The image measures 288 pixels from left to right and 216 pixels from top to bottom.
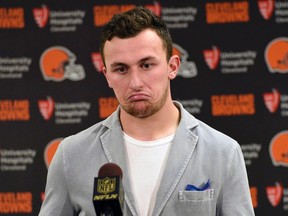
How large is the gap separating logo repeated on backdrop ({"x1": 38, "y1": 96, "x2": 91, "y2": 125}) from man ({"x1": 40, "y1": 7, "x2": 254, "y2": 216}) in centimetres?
200

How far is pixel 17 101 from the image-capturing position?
12.5 feet

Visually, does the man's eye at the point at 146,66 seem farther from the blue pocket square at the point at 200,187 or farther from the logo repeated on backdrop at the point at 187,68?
the logo repeated on backdrop at the point at 187,68

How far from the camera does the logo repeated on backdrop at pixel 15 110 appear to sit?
3.81m

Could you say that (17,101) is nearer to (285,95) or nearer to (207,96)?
(207,96)

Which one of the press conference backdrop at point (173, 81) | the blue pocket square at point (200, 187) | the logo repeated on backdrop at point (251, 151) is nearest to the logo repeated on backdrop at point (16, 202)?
the press conference backdrop at point (173, 81)

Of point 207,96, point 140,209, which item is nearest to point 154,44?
point 140,209

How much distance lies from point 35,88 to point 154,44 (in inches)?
88.4

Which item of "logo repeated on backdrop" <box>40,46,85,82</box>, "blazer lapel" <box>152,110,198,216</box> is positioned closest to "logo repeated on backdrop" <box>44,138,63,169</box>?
"logo repeated on backdrop" <box>40,46,85,82</box>

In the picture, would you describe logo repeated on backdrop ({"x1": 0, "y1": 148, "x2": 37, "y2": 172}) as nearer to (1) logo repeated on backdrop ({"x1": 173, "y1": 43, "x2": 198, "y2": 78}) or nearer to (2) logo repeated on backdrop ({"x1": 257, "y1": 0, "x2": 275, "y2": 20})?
(1) logo repeated on backdrop ({"x1": 173, "y1": 43, "x2": 198, "y2": 78})

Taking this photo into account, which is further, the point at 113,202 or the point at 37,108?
the point at 37,108

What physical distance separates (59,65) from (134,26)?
2213 mm

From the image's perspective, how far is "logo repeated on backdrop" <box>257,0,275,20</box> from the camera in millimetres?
3787

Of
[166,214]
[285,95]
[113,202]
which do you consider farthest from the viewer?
[285,95]

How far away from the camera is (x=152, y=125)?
177cm
